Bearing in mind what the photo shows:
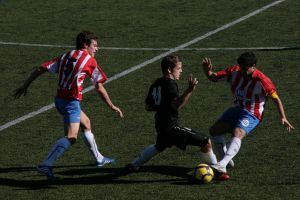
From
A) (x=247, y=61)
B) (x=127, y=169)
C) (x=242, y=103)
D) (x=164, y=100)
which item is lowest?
(x=127, y=169)

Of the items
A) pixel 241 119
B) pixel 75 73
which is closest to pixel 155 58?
pixel 75 73

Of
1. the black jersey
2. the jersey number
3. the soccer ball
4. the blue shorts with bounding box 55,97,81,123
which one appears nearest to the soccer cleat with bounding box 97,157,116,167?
the blue shorts with bounding box 55,97,81,123

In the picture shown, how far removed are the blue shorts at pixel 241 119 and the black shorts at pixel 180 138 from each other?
0.58 m

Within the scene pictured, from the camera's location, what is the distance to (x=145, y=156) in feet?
40.3

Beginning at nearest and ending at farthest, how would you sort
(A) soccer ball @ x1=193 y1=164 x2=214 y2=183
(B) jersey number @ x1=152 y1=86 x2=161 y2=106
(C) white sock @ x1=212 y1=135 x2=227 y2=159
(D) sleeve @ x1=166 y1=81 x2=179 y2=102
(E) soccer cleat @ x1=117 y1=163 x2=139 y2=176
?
(A) soccer ball @ x1=193 y1=164 x2=214 y2=183, (D) sleeve @ x1=166 y1=81 x2=179 y2=102, (B) jersey number @ x1=152 y1=86 x2=161 y2=106, (E) soccer cleat @ x1=117 y1=163 x2=139 y2=176, (C) white sock @ x1=212 y1=135 x2=227 y2=159

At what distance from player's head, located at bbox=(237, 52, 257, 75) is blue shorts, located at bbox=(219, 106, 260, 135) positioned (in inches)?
21.7

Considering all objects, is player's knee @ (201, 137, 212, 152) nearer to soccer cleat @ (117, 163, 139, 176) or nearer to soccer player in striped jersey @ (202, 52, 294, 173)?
soccer player in striped jersey @ (202, 52, 294, 173)

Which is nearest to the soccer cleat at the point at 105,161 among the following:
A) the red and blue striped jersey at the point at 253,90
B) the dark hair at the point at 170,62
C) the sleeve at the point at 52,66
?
the sleeve at the point at 52,66

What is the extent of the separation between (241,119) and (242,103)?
0.25 metres

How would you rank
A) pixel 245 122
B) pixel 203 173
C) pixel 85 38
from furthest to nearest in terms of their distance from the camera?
pixel 85 38 → pixel 245 122 → pixel 203 173

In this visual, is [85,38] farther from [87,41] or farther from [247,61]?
[247,61]

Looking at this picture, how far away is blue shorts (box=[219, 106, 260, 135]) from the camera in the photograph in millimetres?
12359

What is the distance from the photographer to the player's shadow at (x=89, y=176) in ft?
39.8

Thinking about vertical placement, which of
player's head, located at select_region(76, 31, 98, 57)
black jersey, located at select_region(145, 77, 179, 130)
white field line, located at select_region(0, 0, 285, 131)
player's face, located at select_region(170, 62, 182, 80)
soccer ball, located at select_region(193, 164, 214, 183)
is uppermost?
player's head, located at select_region(76, 31, 98, 57)
